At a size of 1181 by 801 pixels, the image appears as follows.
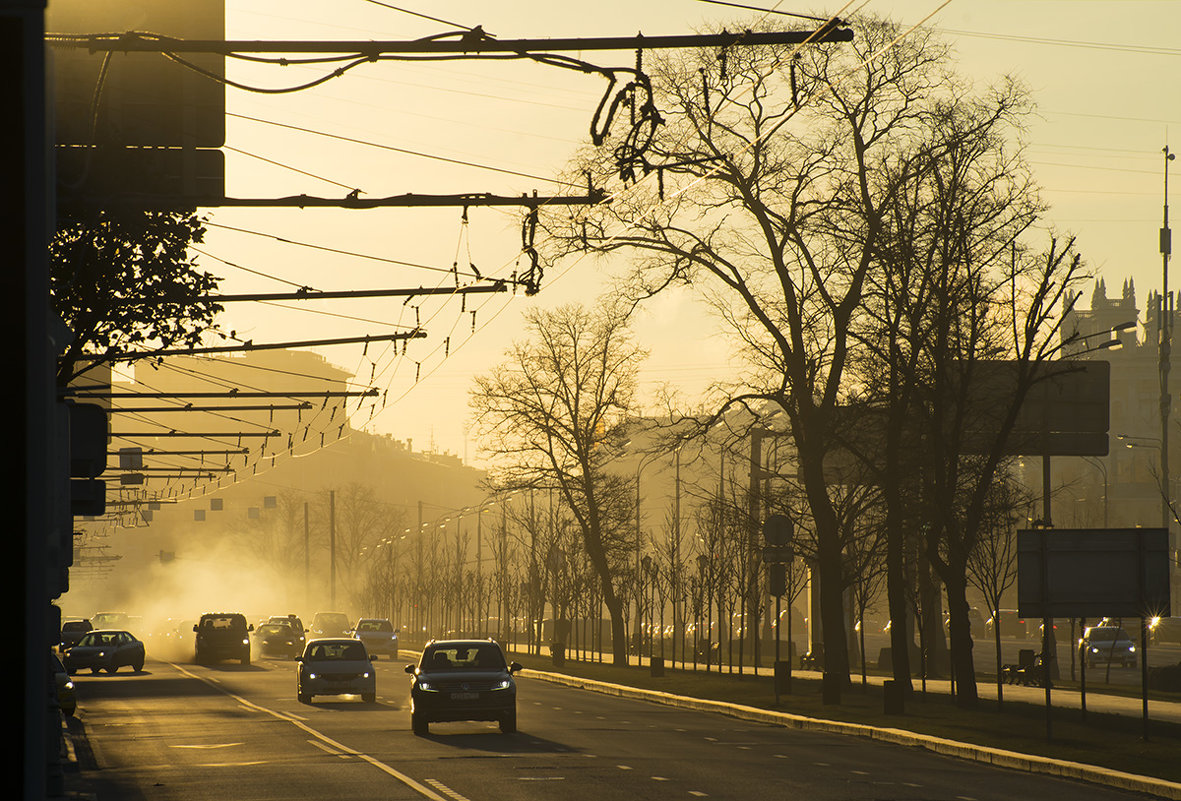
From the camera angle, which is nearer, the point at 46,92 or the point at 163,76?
the point at 46,92

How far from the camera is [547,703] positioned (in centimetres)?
3778

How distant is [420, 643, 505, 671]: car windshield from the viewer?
1115 inches

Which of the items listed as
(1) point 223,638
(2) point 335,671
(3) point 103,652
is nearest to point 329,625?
(1) point 223,638

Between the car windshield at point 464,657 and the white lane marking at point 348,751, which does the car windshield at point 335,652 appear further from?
the car windshield at point 464,657

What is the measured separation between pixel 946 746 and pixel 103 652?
36.4m

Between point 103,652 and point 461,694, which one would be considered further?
point 103,652

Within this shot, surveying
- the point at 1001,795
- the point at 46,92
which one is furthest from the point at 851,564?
the point at 46,92

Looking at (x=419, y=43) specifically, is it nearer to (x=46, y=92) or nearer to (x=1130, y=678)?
(x=46, y=92)

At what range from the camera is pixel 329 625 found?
8031 cm

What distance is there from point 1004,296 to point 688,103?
988cm

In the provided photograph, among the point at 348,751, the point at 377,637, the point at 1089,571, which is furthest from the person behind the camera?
the point at 377,637

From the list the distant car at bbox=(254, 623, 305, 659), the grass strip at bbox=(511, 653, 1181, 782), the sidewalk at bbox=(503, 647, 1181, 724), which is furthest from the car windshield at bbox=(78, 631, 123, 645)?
the sidewalk at bbox=(503, 647, 1181, 724)

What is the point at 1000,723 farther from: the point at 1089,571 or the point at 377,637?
the point at 377,637

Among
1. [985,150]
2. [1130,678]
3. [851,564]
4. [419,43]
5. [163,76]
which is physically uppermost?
[985,150]
